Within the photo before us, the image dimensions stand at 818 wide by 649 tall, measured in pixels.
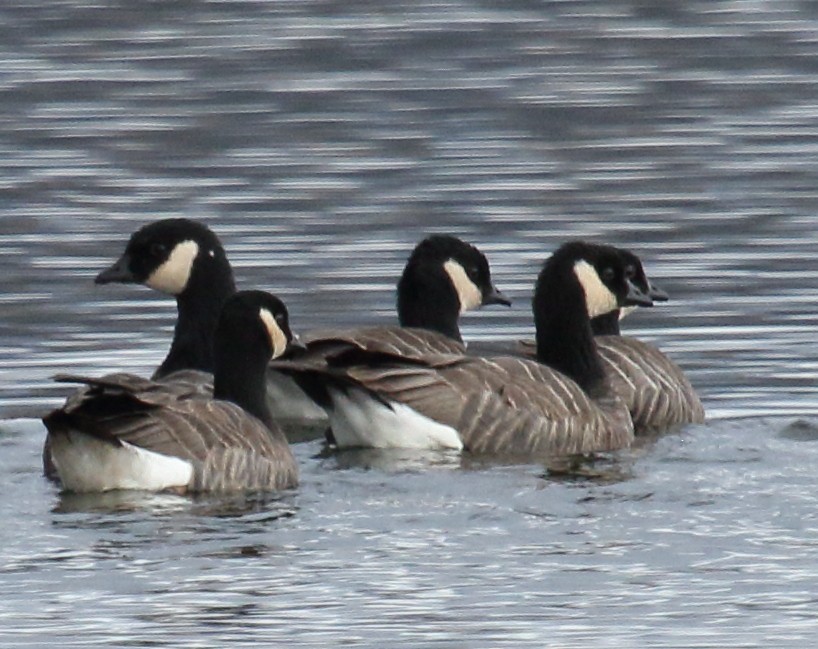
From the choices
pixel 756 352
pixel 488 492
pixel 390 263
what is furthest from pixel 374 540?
pixel 390 263

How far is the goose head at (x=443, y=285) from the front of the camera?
16781 mm

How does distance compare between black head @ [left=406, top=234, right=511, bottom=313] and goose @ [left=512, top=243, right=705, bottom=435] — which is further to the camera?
black head @ [left=406, top=234, right=511, bottom=313]

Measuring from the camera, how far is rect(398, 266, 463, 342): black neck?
16.8m

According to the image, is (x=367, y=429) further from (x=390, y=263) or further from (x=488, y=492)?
(x=390, y=263)

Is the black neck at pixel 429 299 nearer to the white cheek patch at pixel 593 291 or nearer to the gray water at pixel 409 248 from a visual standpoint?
the white cheek patch at pixel 593 291

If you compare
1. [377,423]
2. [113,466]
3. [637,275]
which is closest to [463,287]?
[637,275]

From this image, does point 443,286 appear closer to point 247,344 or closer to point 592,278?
point 592,278

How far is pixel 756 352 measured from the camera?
17.3m

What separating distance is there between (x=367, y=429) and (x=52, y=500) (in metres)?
2.17

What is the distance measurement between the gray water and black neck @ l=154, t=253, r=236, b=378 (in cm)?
83

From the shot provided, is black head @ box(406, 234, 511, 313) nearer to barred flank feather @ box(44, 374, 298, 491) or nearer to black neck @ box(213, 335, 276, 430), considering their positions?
black neck @ box(213, 335, 276, 430)

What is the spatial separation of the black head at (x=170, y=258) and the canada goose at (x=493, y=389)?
1.52 m

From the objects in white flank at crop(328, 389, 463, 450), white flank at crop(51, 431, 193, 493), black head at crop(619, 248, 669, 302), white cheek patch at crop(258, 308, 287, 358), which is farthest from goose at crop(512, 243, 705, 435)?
white flank at crop(51, 431, 193, 493)

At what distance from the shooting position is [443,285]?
16781 millimetres
